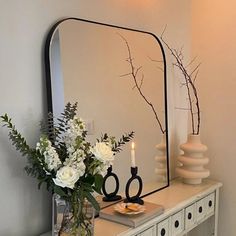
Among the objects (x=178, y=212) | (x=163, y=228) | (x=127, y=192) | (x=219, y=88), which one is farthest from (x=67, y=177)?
(x=219, y=88)

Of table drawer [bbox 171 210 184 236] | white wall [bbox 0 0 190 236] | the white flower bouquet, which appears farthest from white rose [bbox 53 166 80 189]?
table drawer [bbox 171 210 184 236]

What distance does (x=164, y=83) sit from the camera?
2.26 m

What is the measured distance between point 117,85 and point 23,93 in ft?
1.92

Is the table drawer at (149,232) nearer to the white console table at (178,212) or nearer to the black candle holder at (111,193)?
the white console table at (178,212)

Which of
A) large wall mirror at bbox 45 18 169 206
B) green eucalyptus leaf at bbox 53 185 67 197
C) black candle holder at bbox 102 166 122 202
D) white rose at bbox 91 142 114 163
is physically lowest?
black candle holder at bbox 102 166 122 202

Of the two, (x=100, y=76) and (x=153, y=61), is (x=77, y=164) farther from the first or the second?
(x=153, y=61)

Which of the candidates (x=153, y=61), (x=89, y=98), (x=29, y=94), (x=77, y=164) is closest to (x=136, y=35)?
(x=153, y=61)

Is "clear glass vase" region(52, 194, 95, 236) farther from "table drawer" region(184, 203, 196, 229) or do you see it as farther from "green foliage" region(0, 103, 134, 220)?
"table drawer" region(184, 203, 196, 229)

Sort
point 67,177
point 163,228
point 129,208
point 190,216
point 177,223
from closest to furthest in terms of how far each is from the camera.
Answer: point 67,177, point 129,208, point 163,228, point 177,223, point 190,216

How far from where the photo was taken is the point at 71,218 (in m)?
1.43

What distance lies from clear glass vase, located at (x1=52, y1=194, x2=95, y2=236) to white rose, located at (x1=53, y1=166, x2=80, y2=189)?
0.39 ft

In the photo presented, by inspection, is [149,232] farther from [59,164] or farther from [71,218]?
[59,164]

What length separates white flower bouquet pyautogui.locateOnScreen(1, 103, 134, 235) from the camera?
1353 millimetres

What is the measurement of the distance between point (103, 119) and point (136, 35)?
21.9 inches
